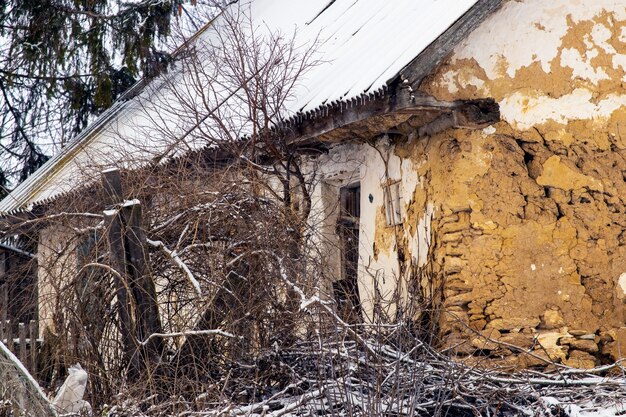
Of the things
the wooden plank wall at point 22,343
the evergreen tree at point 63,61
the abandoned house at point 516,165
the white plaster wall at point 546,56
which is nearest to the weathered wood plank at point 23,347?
the wooden plank wall at point 22,343

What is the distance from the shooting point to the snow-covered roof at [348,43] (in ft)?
24.5

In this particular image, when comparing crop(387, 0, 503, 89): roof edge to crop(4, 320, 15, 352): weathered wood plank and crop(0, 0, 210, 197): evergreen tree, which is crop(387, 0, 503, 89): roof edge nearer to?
crop(4, 320, 15, 352): weathered wood plank

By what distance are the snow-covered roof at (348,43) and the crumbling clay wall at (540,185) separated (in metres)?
0.34

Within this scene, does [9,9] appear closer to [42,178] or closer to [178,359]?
[42,178]

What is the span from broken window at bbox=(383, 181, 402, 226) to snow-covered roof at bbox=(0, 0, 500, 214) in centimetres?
93

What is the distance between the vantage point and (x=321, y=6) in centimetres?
1164

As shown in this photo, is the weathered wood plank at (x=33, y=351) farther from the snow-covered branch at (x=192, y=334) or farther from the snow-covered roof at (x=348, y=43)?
the snow-covered roof at (x=348, y=43)

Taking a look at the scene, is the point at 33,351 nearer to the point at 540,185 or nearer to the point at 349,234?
the point at 349,234

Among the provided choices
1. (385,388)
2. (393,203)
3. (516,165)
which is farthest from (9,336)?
(516,165)

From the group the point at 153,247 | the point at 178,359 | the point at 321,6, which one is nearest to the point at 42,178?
the point at 321,6

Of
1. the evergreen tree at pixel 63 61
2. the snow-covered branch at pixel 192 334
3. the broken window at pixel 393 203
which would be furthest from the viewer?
the evergreen tree at pixel 63 61

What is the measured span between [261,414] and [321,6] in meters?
6.70

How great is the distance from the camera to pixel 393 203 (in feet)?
27.6

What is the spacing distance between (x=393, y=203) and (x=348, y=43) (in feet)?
5.77
